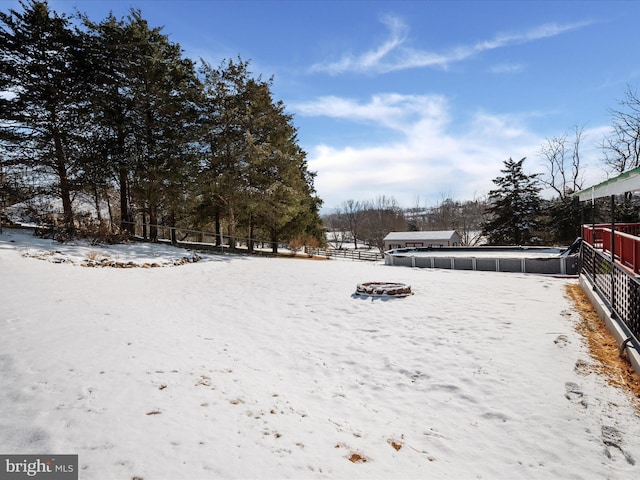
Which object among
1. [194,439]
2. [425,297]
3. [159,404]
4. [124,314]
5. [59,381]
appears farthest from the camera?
[425,297]

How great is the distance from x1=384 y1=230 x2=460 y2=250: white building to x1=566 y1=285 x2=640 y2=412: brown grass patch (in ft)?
106

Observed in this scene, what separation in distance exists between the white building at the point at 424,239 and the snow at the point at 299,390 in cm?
3212

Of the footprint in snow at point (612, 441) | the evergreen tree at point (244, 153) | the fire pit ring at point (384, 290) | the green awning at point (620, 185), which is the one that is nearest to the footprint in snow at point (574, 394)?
the footprint in snow at point (612, 441)

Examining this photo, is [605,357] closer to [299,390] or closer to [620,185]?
[620,185]

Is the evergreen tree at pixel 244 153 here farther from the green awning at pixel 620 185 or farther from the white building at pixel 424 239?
the white building at pixel 424 239

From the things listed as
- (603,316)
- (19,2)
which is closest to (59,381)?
(603,316)

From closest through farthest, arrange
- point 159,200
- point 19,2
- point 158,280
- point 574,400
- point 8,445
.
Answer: point 8,445, point 574,400, point 158,280, point 19,2, point 159,200

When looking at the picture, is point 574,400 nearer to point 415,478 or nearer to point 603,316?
point 415,478

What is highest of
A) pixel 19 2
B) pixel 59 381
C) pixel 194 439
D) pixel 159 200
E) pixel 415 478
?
pixel 19 2

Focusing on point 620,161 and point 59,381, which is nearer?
point 59,381

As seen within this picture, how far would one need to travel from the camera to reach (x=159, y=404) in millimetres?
3951

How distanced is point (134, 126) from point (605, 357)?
2212cm

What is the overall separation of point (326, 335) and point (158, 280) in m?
7.14

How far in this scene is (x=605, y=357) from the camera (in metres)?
5.83
